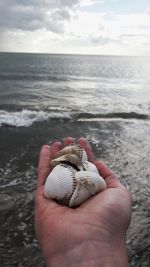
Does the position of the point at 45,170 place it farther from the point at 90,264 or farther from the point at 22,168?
the point at 22,168

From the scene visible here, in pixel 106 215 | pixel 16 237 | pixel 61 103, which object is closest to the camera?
pixel 106 215

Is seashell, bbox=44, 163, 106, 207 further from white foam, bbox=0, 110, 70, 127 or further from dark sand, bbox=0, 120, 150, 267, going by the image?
white foam, bbox=0, 110, 70, 127

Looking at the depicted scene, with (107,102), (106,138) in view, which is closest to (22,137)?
(106,138)

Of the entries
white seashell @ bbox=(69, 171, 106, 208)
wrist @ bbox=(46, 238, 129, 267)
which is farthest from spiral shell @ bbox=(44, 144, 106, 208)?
wrist @ bbox=(46, 238, 129, 267)

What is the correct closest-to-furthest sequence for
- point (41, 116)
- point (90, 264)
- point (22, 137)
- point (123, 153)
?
1. point (90, 264)
2. point (123, 153)
3. point (22, 137)
4. point (41, 116)

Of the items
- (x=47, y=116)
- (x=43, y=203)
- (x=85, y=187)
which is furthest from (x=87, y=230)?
(x=47, y=116)

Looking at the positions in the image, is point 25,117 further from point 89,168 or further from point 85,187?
point 85,187
